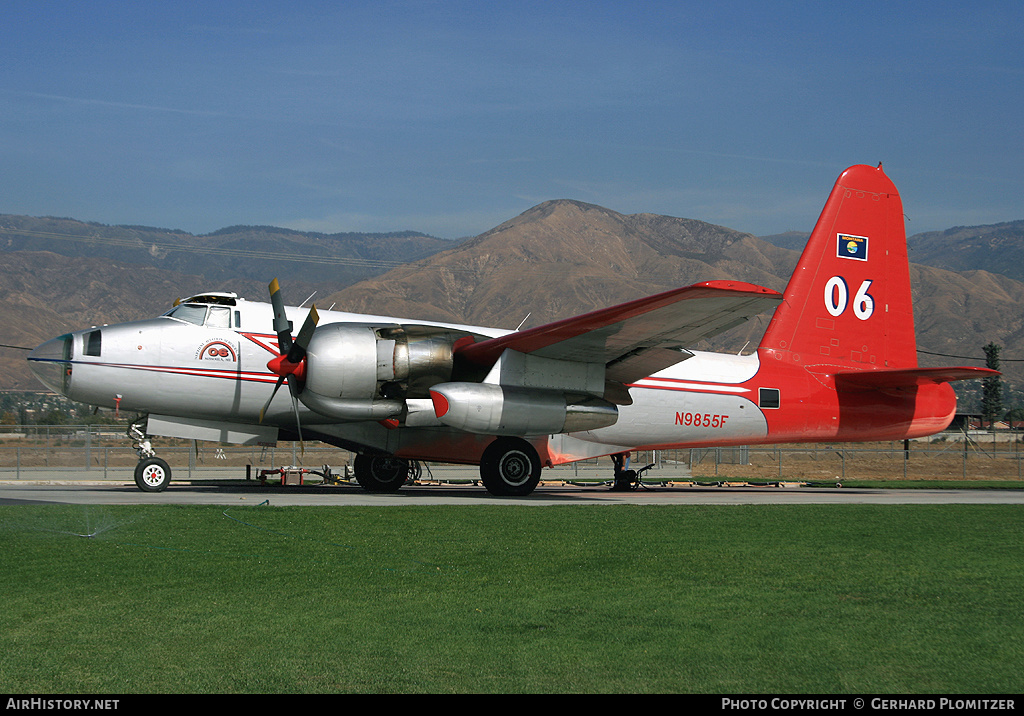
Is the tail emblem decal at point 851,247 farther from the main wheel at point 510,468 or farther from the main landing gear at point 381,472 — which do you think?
the main landing gear at point 381,472

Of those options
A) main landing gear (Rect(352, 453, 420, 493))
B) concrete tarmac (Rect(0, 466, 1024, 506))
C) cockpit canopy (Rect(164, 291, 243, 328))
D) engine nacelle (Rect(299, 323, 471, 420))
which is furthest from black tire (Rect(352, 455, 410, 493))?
cockpit canopy (Rect(164, 291, 243, 328))

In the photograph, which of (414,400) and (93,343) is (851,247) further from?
(93,343)

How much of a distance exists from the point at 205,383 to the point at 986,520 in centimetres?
1462

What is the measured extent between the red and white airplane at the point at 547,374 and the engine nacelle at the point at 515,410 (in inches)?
1.3

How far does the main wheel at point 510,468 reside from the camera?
63.9 feet

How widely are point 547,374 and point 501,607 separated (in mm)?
11958

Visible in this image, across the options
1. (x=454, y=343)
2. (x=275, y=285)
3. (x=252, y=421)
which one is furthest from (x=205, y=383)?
(x=454, y=343)

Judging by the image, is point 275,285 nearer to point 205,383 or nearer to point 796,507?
point 205,383

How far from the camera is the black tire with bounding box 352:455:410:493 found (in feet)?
71.8

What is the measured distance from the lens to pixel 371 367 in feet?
58.6

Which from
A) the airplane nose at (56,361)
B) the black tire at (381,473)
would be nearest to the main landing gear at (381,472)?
the black tire at (381,473)

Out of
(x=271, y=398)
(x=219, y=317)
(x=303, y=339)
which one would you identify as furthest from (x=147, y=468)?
(x=303, y=339)

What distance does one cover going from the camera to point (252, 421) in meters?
20.2

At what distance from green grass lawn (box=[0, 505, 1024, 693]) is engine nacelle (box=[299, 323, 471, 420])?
221 inches
